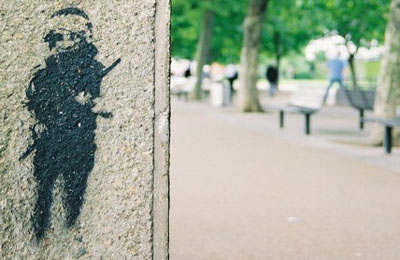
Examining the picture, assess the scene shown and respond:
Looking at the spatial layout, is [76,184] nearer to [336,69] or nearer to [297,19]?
[336,69]

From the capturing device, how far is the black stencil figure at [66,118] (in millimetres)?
2555

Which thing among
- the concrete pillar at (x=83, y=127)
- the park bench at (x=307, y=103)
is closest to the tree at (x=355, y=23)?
the park bench at (x=307, y=103)

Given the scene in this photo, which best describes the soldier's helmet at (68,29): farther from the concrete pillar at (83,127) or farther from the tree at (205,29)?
the tree at (205,29)

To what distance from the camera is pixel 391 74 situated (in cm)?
1345

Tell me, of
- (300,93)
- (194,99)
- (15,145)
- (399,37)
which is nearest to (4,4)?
(15,145)

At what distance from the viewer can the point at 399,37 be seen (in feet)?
43.6

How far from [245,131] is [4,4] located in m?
15.0

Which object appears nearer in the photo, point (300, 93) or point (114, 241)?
point (114, 241)

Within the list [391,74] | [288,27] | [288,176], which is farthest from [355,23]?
[288,176]

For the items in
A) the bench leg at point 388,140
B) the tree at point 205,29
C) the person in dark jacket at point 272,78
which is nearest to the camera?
the bench leg at point 388,140

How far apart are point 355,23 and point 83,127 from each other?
33.2 m

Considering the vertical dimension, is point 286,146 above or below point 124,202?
below

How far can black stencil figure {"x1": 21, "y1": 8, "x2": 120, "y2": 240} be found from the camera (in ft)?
8.38

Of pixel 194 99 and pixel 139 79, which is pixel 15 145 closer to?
pixel 139 79
